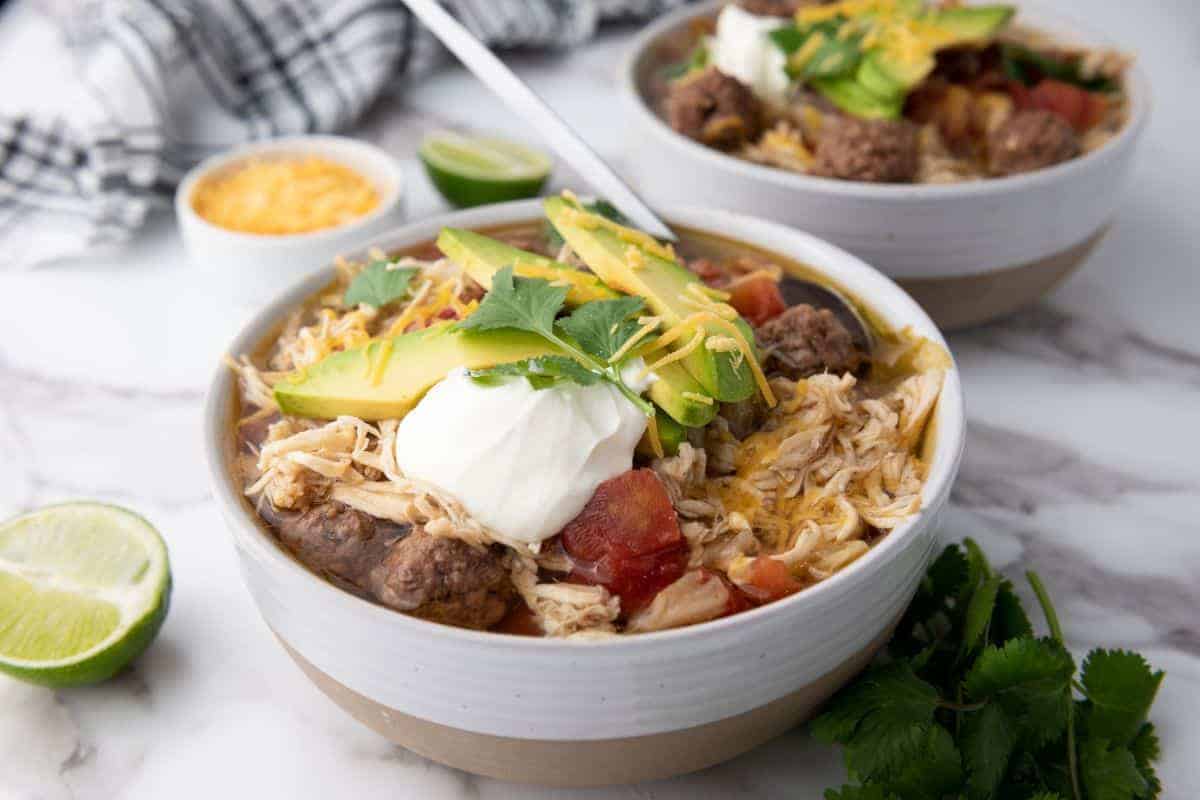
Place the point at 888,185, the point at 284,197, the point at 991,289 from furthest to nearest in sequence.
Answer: the point at 284,197, the point at 991,289, the point at 888,185

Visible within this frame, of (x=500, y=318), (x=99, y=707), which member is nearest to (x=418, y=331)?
(x=500, y=318)

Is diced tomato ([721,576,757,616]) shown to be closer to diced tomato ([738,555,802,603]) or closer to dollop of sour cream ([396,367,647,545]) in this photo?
diced tomato ([738,555,802,603])

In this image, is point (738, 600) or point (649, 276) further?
point (649, 276)

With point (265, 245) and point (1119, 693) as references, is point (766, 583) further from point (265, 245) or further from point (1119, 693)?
point (265, 245)

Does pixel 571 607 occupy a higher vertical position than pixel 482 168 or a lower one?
higher

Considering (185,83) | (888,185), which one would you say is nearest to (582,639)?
(888,185)

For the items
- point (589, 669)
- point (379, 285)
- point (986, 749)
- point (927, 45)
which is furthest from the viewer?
point (927, 45)

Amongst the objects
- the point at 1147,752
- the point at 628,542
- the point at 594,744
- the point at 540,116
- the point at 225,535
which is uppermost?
the point at 540,116

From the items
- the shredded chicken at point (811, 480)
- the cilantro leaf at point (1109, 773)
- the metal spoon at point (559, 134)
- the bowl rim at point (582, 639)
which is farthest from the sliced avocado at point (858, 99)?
the cilantro leaf at point (1109, 773)
